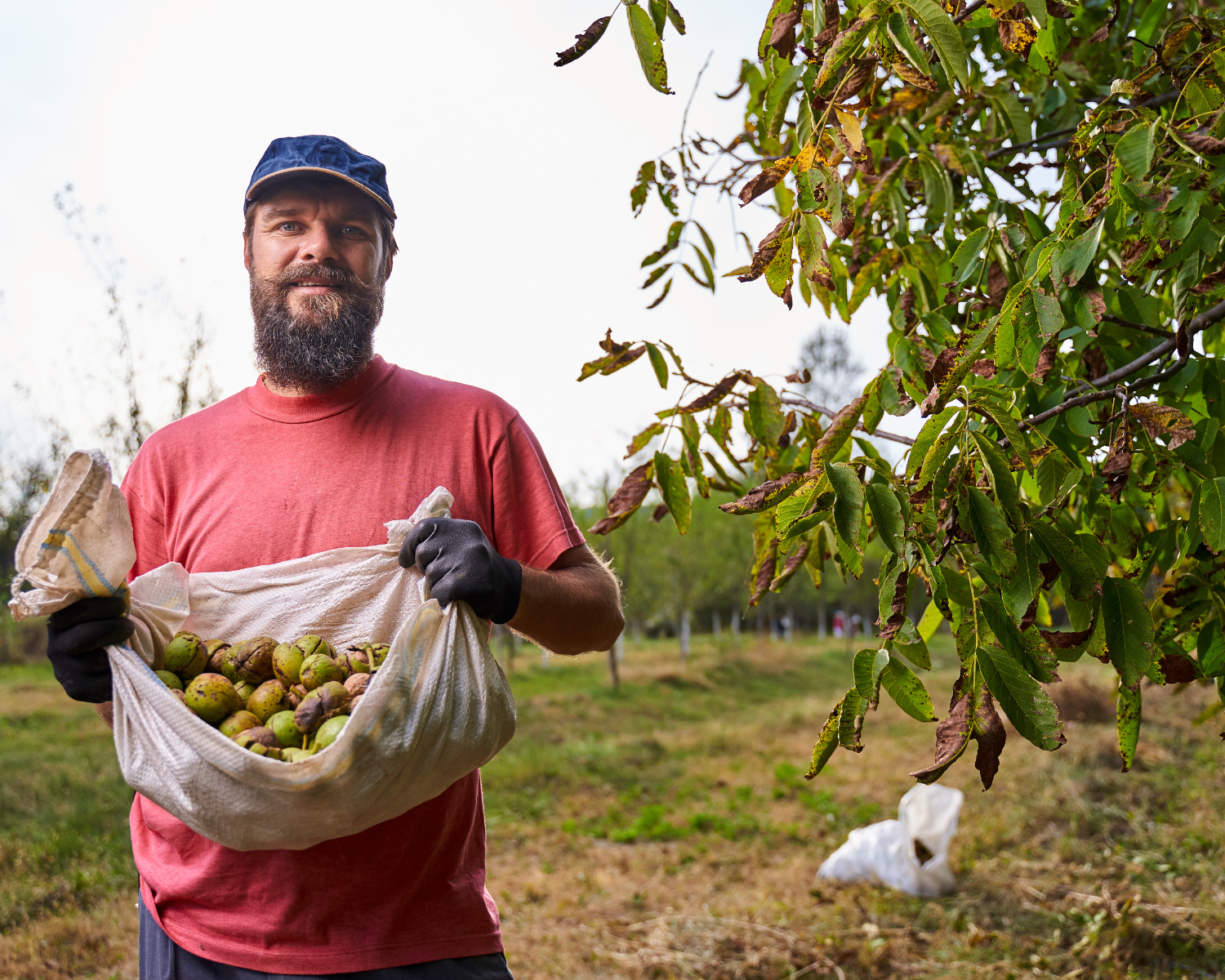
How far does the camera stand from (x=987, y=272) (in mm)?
1906

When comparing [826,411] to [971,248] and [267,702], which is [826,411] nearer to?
[971,248]

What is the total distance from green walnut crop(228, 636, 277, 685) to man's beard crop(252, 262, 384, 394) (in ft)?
2.27

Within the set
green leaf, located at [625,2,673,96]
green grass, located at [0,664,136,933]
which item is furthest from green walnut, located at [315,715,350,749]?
green grass, located at [0,664,136,933]

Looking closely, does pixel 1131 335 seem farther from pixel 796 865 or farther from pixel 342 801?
pixel 796 865

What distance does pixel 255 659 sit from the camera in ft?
5.67

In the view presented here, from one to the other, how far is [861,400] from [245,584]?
1.32 meters

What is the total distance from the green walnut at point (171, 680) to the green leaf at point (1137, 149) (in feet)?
6.09

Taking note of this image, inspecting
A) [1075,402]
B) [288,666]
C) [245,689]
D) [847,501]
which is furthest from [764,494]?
[245,689]

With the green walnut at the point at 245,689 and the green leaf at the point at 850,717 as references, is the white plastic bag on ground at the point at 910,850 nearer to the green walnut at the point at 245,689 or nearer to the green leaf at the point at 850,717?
the green leaf at the point at 850,717

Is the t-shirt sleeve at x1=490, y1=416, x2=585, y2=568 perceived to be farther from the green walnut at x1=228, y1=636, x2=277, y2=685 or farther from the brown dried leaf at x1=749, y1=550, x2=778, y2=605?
the green walnut at x1=228, y1=636, x2=277, y2=685

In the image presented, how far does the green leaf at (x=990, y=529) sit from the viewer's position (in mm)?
1287

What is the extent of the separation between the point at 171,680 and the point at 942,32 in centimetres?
172

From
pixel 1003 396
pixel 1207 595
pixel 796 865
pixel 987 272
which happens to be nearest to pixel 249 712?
pixel 1003 396

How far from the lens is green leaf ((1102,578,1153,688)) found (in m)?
1.39
